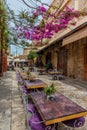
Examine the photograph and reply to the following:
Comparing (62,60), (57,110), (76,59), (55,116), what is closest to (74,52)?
(76,59)

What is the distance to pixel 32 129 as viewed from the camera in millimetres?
3127

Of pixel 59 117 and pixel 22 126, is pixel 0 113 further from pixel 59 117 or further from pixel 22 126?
pixel 59 117

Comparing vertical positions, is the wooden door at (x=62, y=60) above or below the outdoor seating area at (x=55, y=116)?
above

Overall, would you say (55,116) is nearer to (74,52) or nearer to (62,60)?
(74,52)

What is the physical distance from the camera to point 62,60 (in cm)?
1730

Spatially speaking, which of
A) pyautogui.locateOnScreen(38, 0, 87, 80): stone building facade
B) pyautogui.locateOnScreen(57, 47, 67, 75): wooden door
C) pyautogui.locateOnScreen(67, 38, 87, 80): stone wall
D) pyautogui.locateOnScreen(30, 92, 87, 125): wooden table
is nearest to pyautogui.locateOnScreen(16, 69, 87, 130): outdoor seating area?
pyautogui.locateOnScreen(30, 92, 87, 125): wooden table

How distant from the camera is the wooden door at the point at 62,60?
16312mm

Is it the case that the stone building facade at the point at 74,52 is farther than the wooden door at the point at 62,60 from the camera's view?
No

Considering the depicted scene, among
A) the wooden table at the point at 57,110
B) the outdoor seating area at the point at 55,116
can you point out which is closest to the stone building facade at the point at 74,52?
the wooden table at the point at 57,110

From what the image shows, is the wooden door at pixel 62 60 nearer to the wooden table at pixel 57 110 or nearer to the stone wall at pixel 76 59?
the stone wall at pixel 76 59

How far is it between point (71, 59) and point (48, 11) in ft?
30.9

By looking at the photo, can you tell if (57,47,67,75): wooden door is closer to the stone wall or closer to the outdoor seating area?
the stone wall

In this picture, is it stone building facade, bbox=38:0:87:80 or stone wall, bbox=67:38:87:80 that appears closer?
stone building facade, bbox=38:0:87:80

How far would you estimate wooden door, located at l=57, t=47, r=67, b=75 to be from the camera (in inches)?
642
